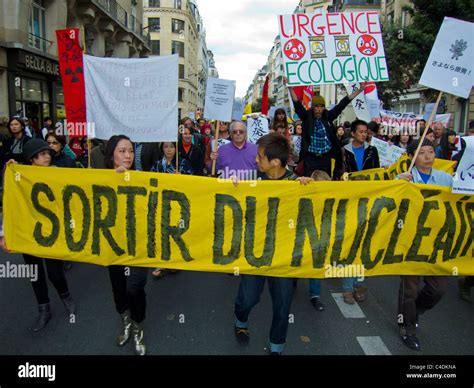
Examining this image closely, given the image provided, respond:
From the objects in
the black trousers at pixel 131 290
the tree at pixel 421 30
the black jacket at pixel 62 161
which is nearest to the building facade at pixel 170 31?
the tree at pixel 421 30

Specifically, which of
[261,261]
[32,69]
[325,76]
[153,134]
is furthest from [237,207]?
[32,69]

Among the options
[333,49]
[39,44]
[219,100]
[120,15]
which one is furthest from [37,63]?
[333,49]

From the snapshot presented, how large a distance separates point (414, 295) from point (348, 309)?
870mm

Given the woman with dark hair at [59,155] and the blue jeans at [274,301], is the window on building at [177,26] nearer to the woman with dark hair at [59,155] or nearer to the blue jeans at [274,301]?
the woman with dark hair at [59,155]

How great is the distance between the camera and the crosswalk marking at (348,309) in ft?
13.5

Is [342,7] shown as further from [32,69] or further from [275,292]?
[275,292]

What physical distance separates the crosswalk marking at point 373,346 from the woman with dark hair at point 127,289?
72.0 inches

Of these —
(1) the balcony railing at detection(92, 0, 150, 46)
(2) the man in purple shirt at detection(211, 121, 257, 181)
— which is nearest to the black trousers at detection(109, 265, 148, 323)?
(2) the man in purple shirt at detection(211, 121, 257, 181)

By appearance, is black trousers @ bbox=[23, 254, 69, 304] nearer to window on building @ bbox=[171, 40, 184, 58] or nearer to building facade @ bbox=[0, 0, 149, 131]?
building facade @ bbox=[0, 0, 149, 131]

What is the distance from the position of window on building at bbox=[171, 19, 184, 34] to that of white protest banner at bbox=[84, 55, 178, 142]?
61.2m

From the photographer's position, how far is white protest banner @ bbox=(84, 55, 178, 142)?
14.2 feet

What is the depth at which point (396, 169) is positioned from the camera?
4.91m

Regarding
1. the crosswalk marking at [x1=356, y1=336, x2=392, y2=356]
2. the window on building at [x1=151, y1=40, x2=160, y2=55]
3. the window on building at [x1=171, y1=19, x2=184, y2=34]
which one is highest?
the window on building at [x1=171, y1=19, x2=184, y2=34]

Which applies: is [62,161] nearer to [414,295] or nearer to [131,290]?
[131,290]
